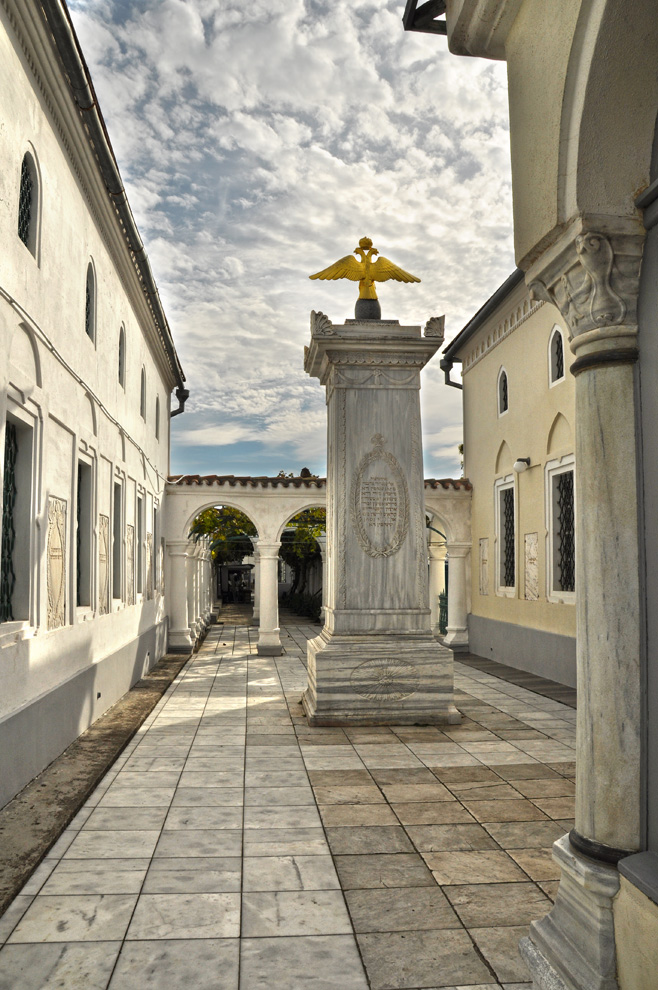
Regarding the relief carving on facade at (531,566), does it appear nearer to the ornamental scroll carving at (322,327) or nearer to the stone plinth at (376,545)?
the stone plinth at (376,545)

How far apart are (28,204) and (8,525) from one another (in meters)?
2.85

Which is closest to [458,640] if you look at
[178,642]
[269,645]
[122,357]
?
[269,645]

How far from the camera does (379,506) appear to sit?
9.31 m

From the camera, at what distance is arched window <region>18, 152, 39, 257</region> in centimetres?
684

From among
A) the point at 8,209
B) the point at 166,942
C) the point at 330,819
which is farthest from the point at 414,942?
the point at 8,209

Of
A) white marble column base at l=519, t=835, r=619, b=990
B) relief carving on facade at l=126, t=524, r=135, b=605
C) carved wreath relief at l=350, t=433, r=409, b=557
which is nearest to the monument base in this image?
carved wreath relief at l=350, t=433, r=409, b=557

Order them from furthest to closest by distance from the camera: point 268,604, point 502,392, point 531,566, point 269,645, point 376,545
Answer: point 268,604 → point 269,645 → point 502,392 → point 531,566 → point 376,545

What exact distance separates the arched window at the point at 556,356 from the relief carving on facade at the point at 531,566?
8.71 feet

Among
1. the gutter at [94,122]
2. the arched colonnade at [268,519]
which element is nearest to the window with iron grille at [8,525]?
the gutter at [94,122]

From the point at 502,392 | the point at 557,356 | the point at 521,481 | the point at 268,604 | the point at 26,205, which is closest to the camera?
the point at 26,205

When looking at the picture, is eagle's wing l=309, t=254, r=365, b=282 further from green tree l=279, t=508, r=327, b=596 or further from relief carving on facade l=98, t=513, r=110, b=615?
green tree l=279, t=508, r=327, b=596

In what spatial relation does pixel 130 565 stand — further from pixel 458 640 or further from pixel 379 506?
pixel 458 640

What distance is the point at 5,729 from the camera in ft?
19.6

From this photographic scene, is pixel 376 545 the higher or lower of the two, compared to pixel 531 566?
higher
